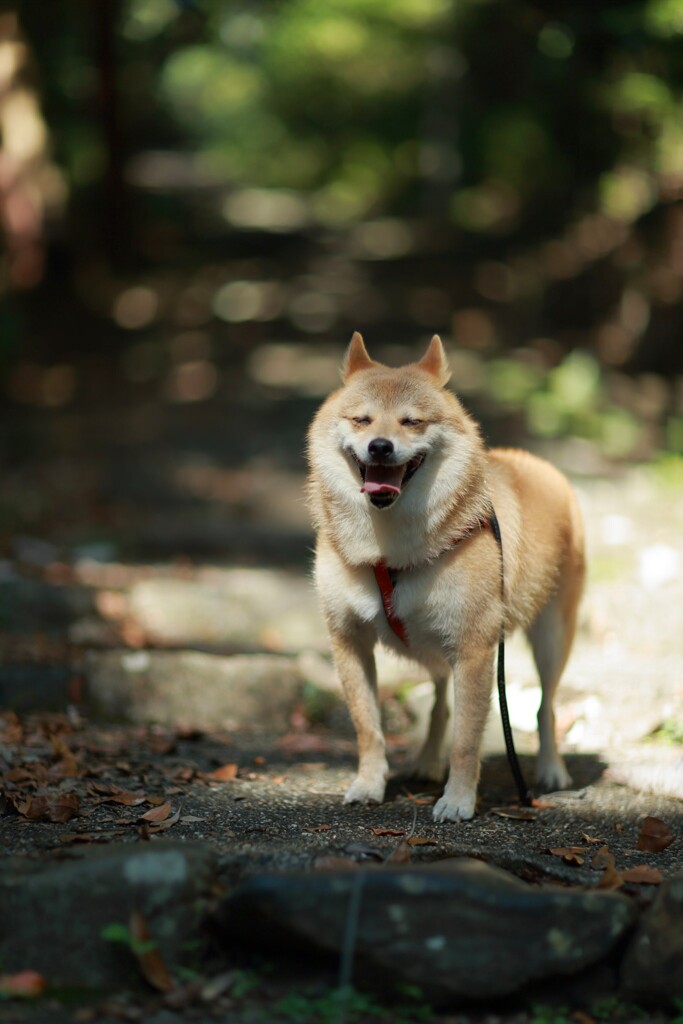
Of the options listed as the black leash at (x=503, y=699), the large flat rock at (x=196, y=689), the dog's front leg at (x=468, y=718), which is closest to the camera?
the dog's front leg at (x=468, y=718)

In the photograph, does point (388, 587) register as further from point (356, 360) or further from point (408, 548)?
point (356, 360)

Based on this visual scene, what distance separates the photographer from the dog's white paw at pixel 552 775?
5.29 m

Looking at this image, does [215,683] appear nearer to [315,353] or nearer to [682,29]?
[682,29]

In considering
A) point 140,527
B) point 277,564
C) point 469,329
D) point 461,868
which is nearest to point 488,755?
point 461,868

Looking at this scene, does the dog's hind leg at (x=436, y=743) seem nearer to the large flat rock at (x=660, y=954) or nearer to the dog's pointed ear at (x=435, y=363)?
the dog's pointed ear at (x=435, y=363)

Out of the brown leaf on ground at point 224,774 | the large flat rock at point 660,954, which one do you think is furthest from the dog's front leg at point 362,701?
the large flat rock at point 660,954

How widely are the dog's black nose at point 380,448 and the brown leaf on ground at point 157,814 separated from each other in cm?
163

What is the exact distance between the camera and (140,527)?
11227mm

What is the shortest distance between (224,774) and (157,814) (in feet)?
2.71

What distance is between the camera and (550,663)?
5395 mm

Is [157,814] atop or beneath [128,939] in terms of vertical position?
beneath

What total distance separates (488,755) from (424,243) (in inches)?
976

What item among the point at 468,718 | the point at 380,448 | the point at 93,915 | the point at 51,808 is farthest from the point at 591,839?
the point at 51,808

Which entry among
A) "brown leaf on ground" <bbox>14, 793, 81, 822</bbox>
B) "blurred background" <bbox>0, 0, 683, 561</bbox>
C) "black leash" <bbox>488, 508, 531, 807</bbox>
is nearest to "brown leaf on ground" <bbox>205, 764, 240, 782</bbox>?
"brown leaf on ground" <bbox>14, 793, 81, 822</bbox>
